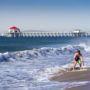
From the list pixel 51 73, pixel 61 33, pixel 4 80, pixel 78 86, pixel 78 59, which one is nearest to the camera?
pixel 78 86

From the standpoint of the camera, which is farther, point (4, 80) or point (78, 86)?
point (4, 80)

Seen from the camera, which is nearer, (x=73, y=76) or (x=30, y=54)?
(x=73, y=76)

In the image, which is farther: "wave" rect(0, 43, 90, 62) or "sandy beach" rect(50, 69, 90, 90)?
"wave" rect(0, 43, 90, 62)

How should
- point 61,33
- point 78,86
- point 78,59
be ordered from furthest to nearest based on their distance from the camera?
point 61,33
point 78,59
point 78,86

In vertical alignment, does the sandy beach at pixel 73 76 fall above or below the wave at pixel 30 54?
below

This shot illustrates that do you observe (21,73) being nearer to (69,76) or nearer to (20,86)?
(69,76)

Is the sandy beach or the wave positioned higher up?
the wave

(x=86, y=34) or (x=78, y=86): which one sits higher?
(x=86, y=34)

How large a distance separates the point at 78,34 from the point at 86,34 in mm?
5976

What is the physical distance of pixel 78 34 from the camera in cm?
16188

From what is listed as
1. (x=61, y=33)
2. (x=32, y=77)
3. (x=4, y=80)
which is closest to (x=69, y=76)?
(x=32, y=77)

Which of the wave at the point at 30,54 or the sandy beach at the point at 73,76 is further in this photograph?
the wave at the point at 30,54

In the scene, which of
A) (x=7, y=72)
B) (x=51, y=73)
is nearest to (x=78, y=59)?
(x=51, y=73)

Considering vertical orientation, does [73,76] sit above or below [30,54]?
below
